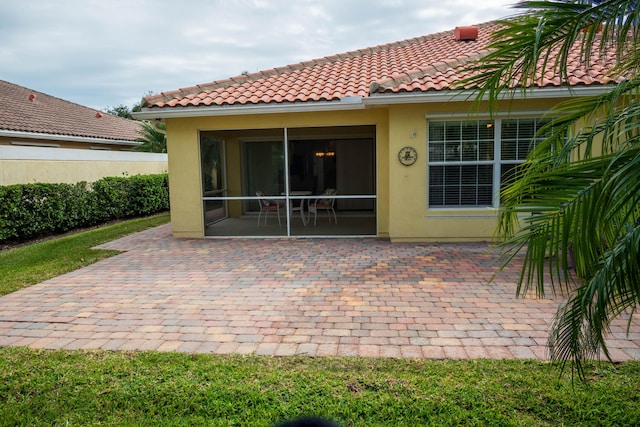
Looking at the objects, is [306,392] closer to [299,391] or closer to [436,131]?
[299,391]

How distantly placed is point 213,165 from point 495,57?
31.7 ft

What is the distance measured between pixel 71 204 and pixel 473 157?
10250 mm

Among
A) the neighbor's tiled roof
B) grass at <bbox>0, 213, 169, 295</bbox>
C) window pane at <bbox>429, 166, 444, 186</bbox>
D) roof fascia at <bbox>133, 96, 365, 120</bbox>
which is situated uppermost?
the neighbor's tiled roof

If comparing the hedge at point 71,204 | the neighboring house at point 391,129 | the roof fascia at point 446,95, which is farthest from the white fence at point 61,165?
the roof fascia at point 446,95

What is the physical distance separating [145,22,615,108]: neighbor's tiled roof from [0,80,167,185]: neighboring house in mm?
4863

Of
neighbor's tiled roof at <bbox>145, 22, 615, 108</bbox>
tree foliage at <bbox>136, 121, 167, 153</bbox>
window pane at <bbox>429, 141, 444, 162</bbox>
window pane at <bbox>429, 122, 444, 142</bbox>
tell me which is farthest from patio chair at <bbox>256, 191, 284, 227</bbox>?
tree foliage at <bbox>136, 121, 167, 153</bbox>

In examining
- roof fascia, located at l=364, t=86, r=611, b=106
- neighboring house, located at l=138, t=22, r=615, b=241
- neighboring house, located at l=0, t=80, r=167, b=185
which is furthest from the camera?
neighboring house, located at l=0, t=80, r=167, b=185

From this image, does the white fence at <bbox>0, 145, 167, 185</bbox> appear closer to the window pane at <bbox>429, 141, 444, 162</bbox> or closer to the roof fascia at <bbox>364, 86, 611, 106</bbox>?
the roof fascia at <bbox>364, 86, 611, 106</bbox>

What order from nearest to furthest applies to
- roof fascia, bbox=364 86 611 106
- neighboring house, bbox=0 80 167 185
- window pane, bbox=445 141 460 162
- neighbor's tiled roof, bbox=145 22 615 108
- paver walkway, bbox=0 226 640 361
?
paver walkway, bbox=0 226 640 361 < roof fascia, bbox=364 86 611 106 < neighbor's tiled roof, bbox=145 22 615 108 < window pane, bbox=445 141 460 162 < neighboring house, bbox=0 80 167 185

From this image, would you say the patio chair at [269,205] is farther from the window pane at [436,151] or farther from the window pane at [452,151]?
the window pane at [452,151]

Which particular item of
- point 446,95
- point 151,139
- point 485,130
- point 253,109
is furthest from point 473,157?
point 151,139

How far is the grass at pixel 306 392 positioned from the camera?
9.37ft

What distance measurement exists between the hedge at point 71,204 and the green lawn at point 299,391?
24.3 feet

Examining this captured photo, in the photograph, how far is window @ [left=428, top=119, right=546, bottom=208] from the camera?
343 inches
